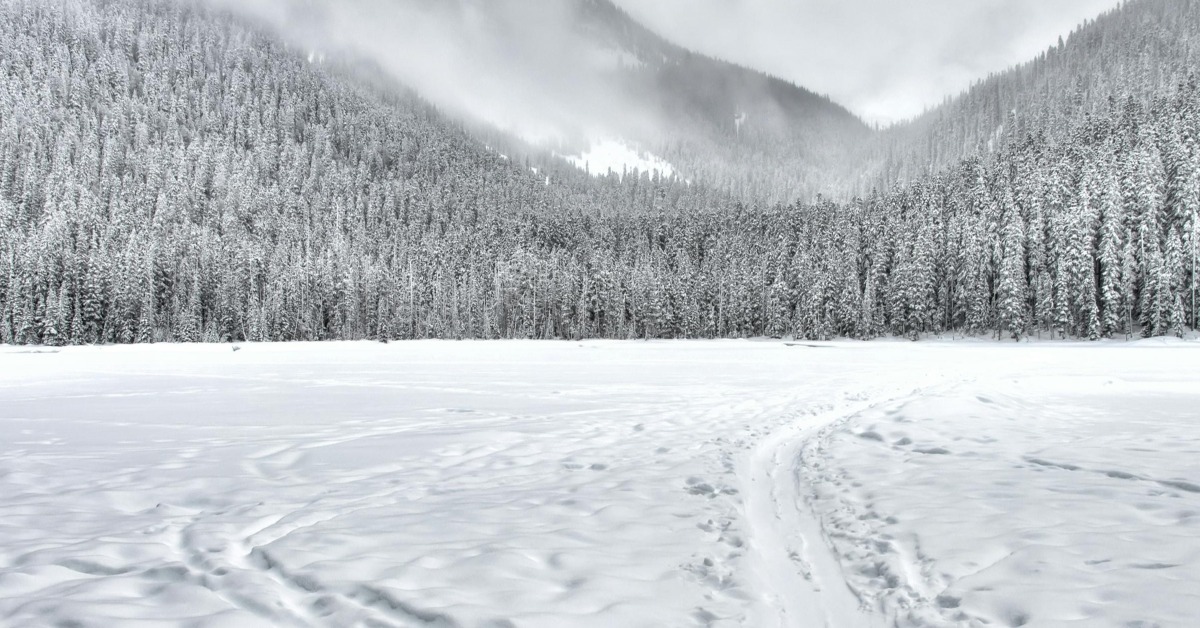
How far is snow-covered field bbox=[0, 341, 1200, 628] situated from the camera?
3676 millimetres

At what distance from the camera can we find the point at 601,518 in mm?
5586

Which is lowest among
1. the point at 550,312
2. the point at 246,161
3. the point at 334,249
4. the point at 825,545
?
the point at 825,545

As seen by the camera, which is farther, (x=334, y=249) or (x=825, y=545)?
(x=334, y=249)

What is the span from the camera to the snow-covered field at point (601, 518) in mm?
3676

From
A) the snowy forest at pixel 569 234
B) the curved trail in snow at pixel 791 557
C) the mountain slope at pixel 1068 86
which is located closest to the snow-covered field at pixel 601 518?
the curved trail in snow at pixel 791 557

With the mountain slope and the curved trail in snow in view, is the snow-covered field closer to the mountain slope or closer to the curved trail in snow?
the curved trail in snow

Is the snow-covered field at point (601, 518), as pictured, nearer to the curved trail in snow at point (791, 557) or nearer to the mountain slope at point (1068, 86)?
the curved trail in snow at point (791, 557)

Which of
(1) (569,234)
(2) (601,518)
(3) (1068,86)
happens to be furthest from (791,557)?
(3) (1068,86)

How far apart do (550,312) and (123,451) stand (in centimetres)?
8414

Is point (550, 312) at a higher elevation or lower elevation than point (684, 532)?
higher

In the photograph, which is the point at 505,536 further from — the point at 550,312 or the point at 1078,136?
the point at 1078,136

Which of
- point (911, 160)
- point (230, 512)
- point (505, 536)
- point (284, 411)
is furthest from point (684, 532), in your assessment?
point (911, 160)

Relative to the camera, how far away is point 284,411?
13.0 meters

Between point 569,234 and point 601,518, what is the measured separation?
134609 millimetres
